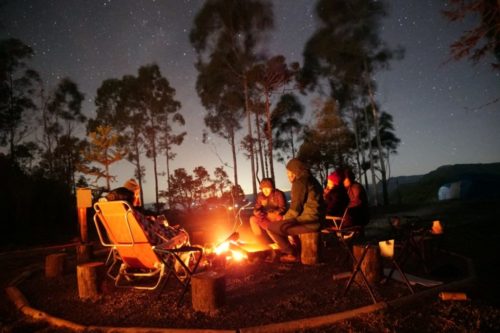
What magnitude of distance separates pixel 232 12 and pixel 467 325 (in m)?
20.2

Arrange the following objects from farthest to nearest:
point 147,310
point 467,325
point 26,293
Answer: point 26,293 < point 147,310 < point 467,325

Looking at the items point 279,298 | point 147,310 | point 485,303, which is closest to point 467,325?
point 485,303

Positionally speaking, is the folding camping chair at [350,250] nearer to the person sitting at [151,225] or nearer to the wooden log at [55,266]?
the person sitting at [151,225]

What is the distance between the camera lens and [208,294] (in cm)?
320

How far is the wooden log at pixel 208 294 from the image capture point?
3197mm

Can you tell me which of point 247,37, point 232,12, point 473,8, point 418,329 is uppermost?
point 232,12

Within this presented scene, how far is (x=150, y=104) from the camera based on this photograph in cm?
2828

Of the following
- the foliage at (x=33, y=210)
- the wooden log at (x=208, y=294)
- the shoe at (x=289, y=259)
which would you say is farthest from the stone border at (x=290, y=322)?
the foliage at (x=33, y=210)

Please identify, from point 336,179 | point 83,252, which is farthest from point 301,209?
point 83,252

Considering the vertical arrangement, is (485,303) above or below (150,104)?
below

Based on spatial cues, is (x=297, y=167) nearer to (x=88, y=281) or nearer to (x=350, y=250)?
(x=350, y=250)

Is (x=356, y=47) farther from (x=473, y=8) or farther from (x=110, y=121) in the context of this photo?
(x=110, y=121)

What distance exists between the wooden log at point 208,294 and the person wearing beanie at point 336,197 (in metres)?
2.87

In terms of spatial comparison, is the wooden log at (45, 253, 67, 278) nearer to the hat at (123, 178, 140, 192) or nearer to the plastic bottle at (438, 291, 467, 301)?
the hat at (123, 178, 140, 192)
